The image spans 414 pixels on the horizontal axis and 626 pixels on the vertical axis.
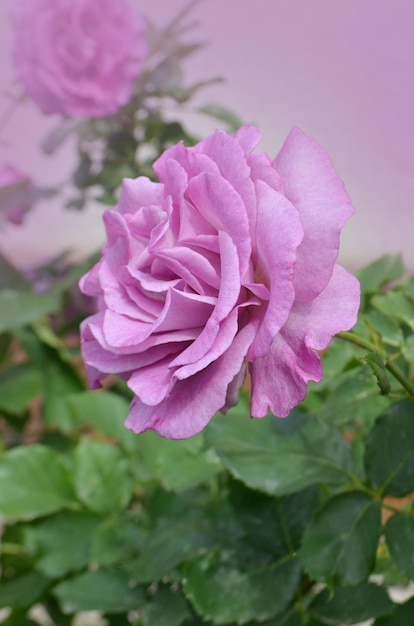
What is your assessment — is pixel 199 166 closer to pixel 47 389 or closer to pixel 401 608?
pixel 401 608

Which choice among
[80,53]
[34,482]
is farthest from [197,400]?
[80,53]

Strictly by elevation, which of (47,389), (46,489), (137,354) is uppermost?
(137,354)

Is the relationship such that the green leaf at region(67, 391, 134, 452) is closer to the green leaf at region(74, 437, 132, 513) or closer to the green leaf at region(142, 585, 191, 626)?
the green leaf at region(74, 437, 132, 513)

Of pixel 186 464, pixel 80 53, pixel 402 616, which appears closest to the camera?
pixel 402 616

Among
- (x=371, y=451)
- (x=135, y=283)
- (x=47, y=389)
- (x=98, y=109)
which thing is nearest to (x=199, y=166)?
(x=135, y=283)

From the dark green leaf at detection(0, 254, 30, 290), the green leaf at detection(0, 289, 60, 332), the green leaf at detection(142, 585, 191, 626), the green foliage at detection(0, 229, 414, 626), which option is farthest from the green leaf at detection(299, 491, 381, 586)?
the dark green leaf at detection(0, 254, 30, 290)

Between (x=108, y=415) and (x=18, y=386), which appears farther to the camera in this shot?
(x=18, y=386)

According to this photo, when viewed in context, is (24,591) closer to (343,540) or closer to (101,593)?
(101,593)
